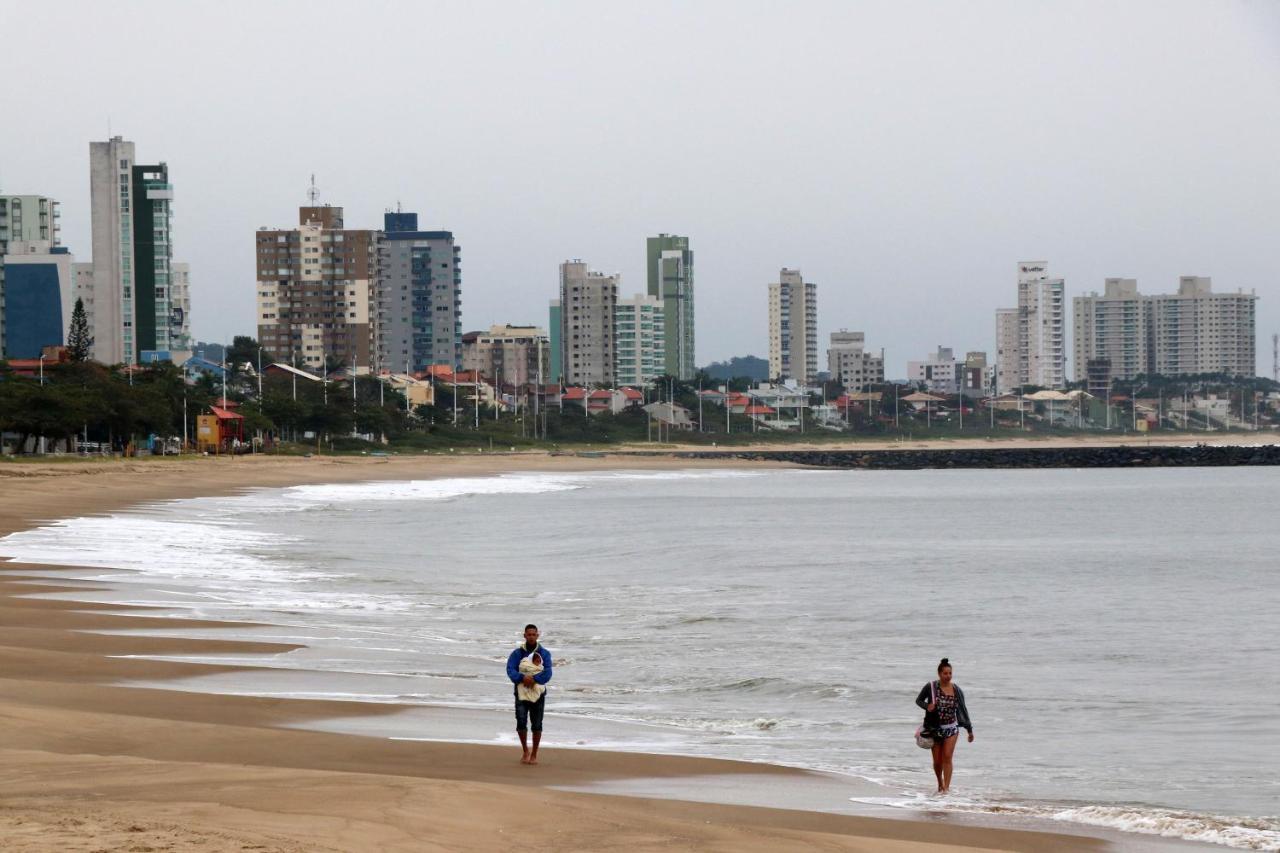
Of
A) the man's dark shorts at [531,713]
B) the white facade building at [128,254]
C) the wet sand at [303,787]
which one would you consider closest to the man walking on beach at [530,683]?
the man's dark shorts at [531,713]

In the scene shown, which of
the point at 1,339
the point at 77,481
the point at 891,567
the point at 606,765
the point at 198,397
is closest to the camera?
the point at 606,765

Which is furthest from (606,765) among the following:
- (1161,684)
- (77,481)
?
(77,481)

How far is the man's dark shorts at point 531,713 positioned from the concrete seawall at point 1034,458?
12925cm

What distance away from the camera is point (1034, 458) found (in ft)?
484

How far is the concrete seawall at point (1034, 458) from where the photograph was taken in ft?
467

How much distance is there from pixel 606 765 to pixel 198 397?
9812cm

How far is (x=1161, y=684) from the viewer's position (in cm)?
1977

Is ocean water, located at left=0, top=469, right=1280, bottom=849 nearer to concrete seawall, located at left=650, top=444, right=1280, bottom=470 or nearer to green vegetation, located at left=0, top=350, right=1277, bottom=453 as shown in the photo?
green vegetation, located at left=0, top=350, right=1277, bottom=453

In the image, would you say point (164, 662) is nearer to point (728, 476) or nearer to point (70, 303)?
point (728, 476)

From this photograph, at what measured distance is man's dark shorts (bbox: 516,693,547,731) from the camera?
43.1 feet

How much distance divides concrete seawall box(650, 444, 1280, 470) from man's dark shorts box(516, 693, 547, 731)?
129 metres

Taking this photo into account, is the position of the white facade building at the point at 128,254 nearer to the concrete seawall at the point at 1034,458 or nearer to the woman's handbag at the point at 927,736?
the concrete seawall at the point at 1034,458

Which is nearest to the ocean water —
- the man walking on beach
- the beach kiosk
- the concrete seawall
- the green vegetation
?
the man walking on beach

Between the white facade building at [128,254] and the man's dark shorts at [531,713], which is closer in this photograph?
the man's dark shorts at [531,713]
